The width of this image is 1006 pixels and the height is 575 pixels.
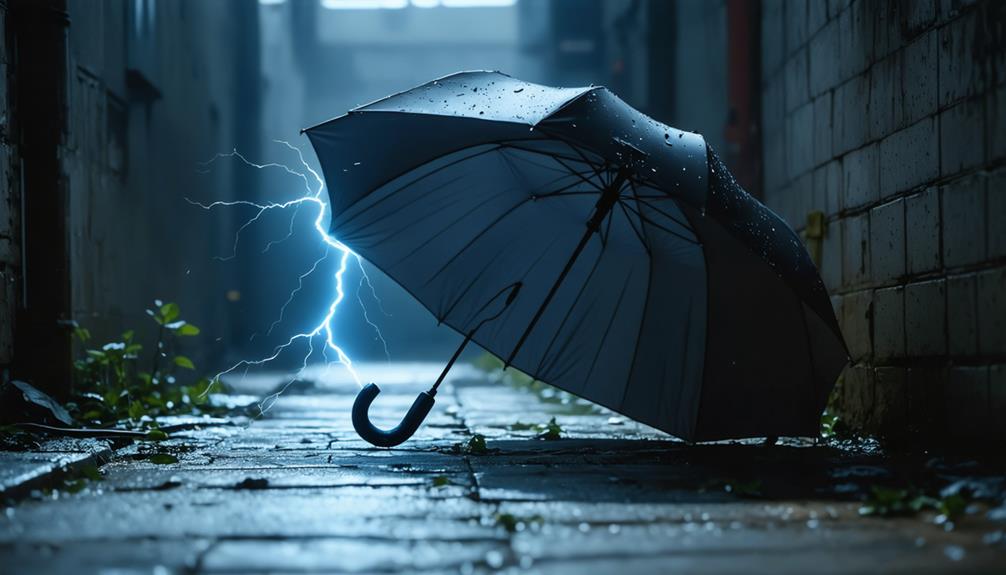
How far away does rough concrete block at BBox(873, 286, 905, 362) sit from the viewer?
5.38 m

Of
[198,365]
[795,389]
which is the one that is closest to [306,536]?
[795,389]

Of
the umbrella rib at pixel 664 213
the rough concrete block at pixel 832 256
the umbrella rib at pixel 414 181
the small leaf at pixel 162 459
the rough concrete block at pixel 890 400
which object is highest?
the umbrella rib at pixel 414 181

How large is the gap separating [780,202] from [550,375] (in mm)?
2916

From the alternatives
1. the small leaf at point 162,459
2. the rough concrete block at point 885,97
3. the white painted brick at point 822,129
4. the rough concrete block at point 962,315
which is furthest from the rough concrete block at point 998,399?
the small leaf at point 162,459

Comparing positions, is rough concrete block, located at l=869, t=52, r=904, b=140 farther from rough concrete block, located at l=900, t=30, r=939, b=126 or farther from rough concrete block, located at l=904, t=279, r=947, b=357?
rough concrete block, located at l=904, t=279, r=947, b=357

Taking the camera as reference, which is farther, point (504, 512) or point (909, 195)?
point (909, 195)

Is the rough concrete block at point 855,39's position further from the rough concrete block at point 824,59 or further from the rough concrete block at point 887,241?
the rough concrete block at point 887,241

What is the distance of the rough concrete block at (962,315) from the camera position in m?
4.60

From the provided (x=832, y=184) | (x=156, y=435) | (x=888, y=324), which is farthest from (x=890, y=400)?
(x=156, y=435)

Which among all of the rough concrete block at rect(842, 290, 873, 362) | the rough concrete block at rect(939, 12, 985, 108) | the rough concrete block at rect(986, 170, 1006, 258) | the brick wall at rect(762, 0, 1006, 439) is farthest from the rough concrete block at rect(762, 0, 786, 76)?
the rough concrete block at rect(986, 170, 1006, 258)

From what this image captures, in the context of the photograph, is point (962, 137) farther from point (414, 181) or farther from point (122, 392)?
point (122, 392)

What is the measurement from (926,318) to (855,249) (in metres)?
0.95

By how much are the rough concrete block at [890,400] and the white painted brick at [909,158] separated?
854 mm

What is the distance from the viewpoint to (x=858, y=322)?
19.5 ft
